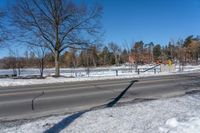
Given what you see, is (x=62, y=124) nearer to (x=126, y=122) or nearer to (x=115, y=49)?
(x=126, y=122)

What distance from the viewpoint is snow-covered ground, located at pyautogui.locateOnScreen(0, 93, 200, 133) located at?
638 cm

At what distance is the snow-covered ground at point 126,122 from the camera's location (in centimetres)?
638

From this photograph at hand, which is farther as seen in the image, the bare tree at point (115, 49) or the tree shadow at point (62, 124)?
the bare tree at point (115, 49)

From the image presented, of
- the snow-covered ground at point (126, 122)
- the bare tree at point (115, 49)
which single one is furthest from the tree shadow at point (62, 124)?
the bare tree at point (115, 49)

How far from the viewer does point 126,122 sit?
7.07 m

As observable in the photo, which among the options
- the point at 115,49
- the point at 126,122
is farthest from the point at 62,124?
the point at 115,49

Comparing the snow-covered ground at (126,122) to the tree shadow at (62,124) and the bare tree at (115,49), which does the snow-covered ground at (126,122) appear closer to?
the tree shadow at (62,124)

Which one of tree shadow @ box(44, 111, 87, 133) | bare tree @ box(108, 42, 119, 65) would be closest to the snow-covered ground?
tree shadow @ box(44, 111, 87, 133)

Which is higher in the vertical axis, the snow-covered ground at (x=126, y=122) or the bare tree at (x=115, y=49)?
the bare tree at (x=115, y=49)

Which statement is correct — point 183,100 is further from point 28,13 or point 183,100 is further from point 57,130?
point 28,13

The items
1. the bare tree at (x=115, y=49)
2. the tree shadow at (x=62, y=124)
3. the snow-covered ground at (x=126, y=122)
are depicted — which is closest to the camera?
the snow-covered ground at (x=126, y=122)

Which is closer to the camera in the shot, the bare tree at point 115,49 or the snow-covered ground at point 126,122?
the snow-covered ground at point 126,122

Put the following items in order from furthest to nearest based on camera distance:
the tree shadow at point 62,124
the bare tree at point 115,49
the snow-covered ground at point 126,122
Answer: the bare tree at point 115,49
the tree shadow at point 62,124
the snow-covered ground at point 126,122

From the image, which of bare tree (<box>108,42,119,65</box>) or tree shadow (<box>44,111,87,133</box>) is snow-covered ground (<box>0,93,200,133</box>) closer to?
tree shadow (<box>44,111,87,133</box>)
